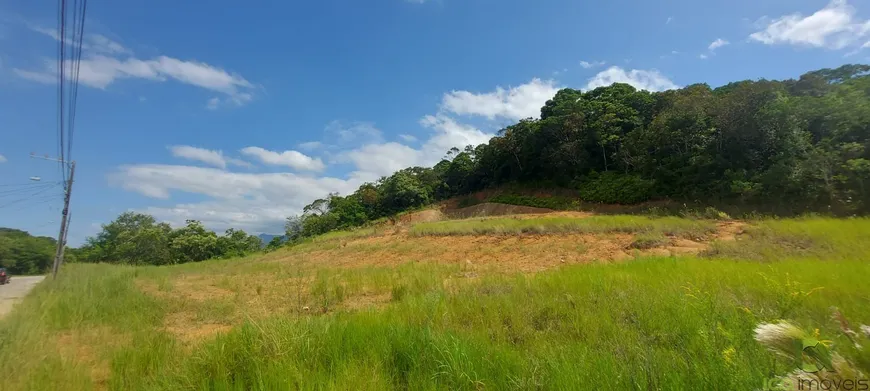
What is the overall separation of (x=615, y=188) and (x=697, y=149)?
739 centimetres

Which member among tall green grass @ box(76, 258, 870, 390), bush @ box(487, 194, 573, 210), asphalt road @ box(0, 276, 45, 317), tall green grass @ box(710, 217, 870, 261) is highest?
bush @ box(487, 194, 573, 210)

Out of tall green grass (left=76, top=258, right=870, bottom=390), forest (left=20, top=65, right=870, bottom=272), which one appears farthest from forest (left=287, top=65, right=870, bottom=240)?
tall green grass (left=76, top=258, right=870, bottom=390)

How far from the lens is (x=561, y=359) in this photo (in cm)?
312

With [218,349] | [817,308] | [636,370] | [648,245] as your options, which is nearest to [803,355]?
[636,370]

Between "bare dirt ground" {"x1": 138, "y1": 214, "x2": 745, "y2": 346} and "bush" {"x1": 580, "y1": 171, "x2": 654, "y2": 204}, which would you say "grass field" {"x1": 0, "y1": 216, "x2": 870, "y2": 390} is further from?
"bush" {"x1": 580, "y1": 171, "x2": 654, "y2": 204}

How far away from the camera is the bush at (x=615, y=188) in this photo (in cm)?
2830

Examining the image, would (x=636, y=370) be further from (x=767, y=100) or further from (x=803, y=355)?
(x=767, y=100)

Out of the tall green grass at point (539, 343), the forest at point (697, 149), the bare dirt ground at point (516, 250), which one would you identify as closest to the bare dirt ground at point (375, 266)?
the bare dirt ground at point (516, 250)

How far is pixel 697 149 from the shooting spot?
2434 cm

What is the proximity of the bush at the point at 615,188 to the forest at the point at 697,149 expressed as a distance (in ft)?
0.35

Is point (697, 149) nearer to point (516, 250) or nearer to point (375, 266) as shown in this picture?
point (516, 250)

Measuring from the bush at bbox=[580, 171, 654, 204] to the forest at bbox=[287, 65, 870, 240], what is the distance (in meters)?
0.11

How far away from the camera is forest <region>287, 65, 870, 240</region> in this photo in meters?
17.1

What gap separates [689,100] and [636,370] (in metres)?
28.5
